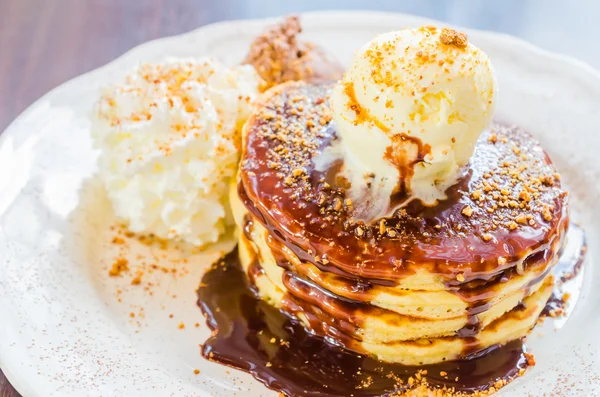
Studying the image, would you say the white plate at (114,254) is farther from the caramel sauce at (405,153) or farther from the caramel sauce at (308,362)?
the caramel sauce at (405,153)

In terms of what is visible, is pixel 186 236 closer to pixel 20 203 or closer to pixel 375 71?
pixel 20 203

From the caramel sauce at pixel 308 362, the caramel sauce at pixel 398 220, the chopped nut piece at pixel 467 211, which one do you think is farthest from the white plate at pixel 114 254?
the chopped nut piece at pixel 467 211

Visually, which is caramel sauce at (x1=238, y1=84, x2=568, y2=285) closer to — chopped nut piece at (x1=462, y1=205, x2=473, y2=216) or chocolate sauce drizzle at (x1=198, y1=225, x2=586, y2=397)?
chopped nut piece at (x1=462, y1=205, x2=473, y2=216)

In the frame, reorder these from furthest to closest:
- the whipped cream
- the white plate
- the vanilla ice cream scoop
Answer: the whipped cream → the white plate → the vanilla ice cream scoop

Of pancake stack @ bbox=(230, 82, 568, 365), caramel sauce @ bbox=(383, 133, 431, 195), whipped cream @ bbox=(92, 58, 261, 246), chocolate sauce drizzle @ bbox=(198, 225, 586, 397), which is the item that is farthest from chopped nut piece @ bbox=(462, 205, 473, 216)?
whipped cream @ bbox=(92, 58, 261, 246)

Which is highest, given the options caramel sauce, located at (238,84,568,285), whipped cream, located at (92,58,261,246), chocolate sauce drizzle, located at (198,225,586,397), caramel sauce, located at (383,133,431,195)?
caramel sauce, located at (383,133,431,195)
